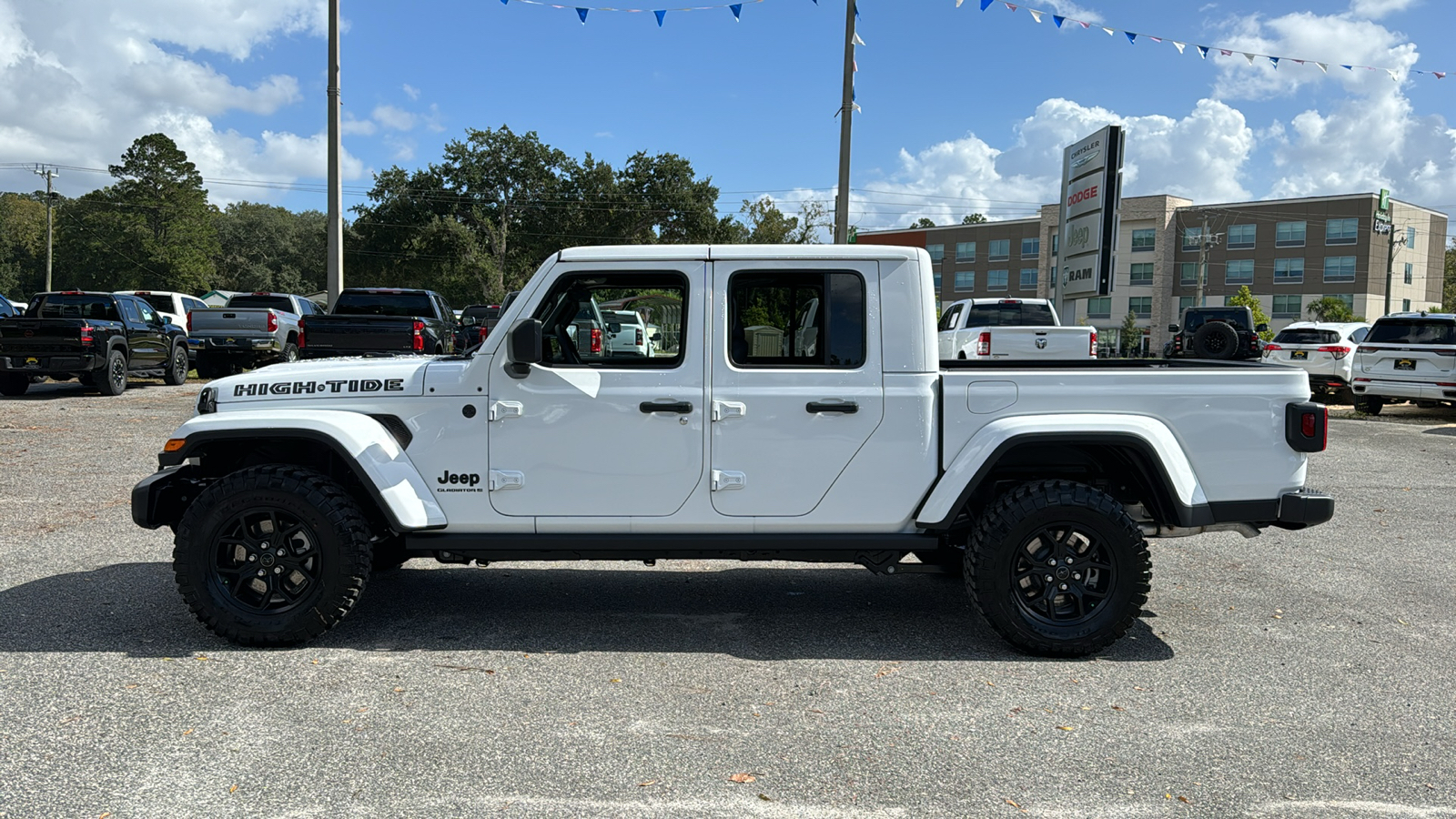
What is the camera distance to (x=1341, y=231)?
7062 centimetres

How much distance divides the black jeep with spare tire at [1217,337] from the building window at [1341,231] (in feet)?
168

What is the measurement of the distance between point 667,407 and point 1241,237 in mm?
80562

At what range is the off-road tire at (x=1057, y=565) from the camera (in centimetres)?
477

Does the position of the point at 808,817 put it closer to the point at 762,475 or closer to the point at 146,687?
the point at 762,475

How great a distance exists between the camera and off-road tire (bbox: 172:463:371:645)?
475cm

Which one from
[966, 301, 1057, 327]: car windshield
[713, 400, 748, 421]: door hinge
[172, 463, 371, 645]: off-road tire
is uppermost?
[966, 301, 1057, 327]: car windshield

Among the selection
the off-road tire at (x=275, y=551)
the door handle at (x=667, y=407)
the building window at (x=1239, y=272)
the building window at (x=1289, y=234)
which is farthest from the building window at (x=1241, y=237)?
the off-road tire at (x=275, y=551)

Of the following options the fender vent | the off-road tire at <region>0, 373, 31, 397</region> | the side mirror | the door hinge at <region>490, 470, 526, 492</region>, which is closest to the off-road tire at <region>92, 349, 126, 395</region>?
the off-road tire at <region>0, 373, 31, 397</region>

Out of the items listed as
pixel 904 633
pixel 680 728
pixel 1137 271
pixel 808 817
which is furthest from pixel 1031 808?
pixel 1137 271

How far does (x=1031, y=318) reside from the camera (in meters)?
17.1

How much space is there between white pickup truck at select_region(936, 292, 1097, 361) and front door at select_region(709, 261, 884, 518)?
7.47 metres

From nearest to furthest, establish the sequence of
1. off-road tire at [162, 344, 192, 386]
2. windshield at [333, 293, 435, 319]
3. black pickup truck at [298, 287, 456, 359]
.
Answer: black pickup truck at [298, 287, 456, 359] → windshield at [333, 293, 435, 319] → off-road tire at [162, 344, 192, 386]

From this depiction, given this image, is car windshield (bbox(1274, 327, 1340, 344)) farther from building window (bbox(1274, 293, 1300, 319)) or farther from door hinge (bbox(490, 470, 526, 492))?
building window (bbox(1274, 293, 1300, 319))

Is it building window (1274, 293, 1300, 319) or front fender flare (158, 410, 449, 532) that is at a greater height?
building window (1274, 293, 1300, 319)
